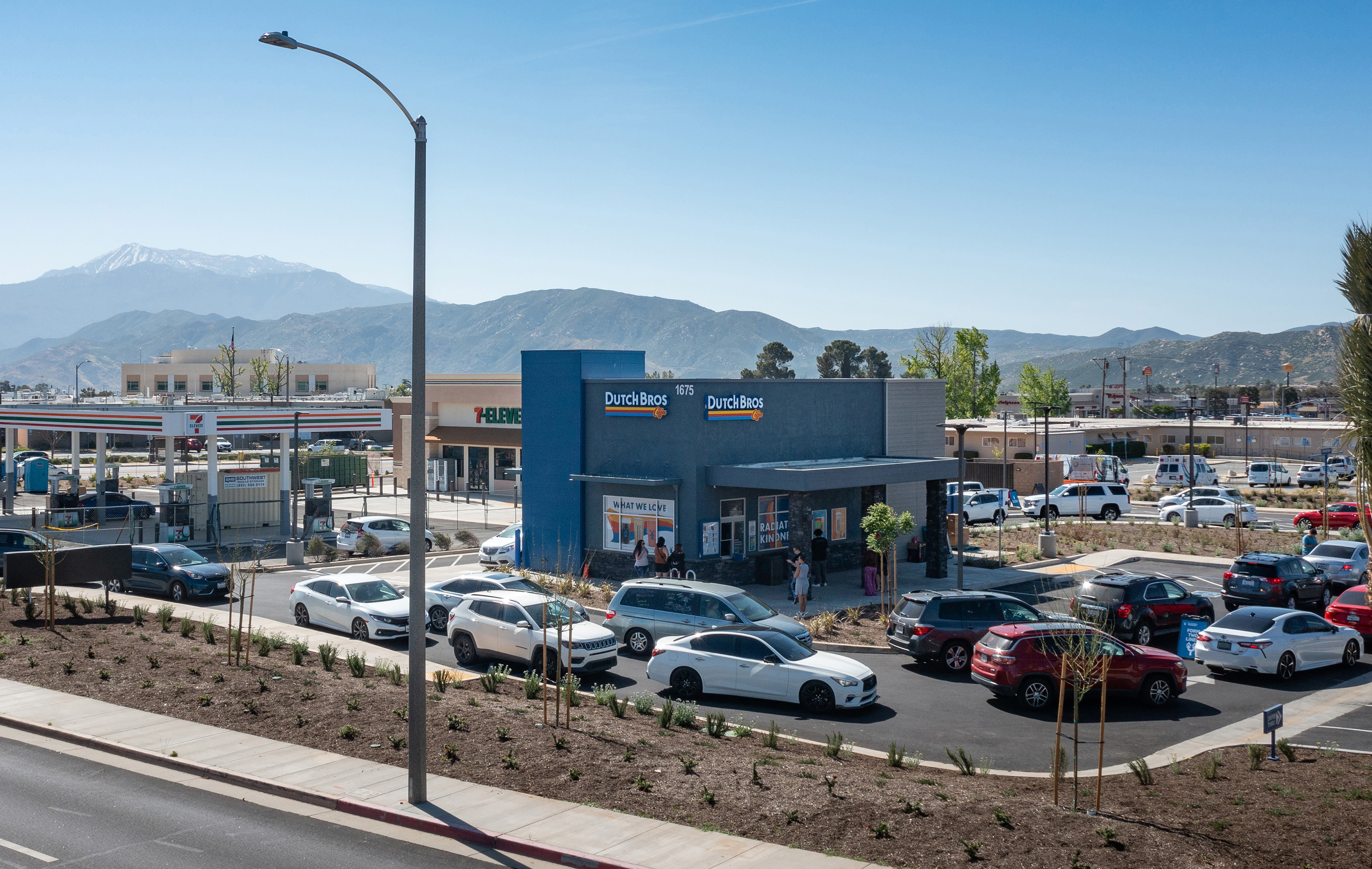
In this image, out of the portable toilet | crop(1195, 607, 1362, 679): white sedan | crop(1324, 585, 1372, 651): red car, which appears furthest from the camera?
the portable toilet

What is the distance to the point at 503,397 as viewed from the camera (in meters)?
65.1

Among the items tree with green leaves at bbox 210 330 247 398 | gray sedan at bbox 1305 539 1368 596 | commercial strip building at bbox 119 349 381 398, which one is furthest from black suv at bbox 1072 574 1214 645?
commercial strip building at bbox 119 349 381 398

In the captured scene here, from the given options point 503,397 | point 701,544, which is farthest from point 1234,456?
point 701,544

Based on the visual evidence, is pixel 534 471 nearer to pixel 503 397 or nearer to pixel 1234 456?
pixel 503 397

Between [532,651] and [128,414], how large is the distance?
31.8 meters

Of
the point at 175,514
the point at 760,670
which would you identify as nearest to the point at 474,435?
the point at 175,514

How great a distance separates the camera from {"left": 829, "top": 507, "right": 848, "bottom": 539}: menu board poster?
3525 centimetres

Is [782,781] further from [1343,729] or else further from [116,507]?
[116,507]

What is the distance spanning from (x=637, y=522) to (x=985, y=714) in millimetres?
15583

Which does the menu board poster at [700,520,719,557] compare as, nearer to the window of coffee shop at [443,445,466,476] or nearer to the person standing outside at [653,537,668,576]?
the person standing outside at [653,537,668,576]

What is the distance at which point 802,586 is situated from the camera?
2778 centimetres

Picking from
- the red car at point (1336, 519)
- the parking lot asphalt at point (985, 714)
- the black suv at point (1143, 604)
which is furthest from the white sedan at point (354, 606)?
the red car at point (1336, 519)

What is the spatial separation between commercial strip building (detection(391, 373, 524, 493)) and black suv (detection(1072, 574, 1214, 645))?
139 feet

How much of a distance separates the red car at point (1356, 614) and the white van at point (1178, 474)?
143ft
